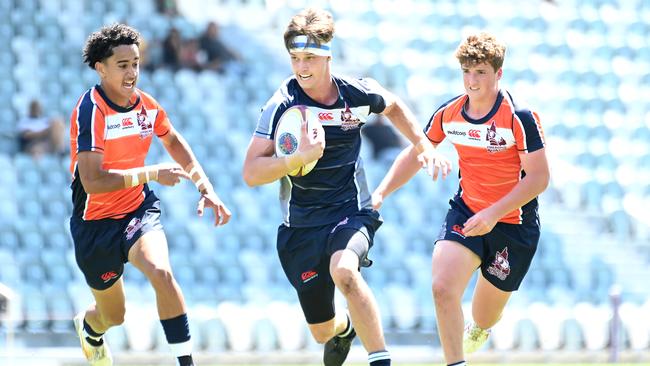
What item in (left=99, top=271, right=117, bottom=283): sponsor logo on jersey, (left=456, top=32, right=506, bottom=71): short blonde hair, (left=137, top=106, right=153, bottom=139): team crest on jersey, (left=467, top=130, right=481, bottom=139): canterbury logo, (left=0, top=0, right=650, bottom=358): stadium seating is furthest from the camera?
(left=0, top=0, right=650, bottom=358): stadium seating

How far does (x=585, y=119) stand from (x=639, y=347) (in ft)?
19.7

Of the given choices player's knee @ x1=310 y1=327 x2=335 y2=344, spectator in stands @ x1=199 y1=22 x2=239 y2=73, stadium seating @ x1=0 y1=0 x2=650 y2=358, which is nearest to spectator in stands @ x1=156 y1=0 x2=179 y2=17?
stadium seating @ x1=0 y1=0 x2=650 y2=358

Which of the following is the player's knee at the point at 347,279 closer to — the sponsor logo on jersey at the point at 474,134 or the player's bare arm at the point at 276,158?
the player's bare arm at the point at 276,158

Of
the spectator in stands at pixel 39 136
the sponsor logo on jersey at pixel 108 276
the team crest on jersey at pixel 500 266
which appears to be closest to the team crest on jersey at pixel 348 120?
the team crest on jersey at pixel 500 266

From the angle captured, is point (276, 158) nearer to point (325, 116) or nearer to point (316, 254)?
point (325, 116)

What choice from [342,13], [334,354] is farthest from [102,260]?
[342,13]

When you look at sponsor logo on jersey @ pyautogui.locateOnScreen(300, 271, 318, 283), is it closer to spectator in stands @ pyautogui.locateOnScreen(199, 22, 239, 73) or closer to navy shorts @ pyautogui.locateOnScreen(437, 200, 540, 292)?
navy shorts @ pyautogui.locateOnScreen(437, 200, 540, 292)

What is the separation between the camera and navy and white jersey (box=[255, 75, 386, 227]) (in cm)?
808

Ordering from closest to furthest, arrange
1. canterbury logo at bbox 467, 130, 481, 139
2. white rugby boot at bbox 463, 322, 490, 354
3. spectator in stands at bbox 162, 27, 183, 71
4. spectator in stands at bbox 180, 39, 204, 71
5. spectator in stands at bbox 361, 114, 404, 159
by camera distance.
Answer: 1. canterbury logo at bbox 467, 130, 481, 139
2. white rugby boot at bbox 463, 322, 490, 354
3. spectator in stands at bbox 361, 114, 404, 159
4. spectator in stands at bbox 162, 27, 183, 71
5. spectator in stands at bbox 180, 39, 204, 71

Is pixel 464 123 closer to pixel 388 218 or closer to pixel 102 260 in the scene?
pixel 102 260

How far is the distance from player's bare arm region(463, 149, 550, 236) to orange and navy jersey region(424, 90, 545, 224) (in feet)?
0.25

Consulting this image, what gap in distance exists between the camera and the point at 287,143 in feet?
25.3

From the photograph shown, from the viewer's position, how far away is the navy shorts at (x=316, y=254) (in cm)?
809

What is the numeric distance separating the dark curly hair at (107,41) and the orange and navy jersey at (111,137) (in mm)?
211
